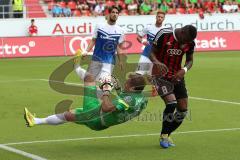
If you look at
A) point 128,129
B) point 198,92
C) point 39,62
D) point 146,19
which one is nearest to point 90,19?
point 146,19

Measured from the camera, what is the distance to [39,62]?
32281mm

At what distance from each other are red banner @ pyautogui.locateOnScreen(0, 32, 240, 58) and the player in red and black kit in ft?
75.4

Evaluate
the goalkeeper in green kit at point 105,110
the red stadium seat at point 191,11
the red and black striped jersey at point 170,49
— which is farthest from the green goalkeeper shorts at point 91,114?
the red stadium seat at point 191,11

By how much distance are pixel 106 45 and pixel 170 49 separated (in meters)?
4.69

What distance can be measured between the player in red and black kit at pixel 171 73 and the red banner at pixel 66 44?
23.0 meters

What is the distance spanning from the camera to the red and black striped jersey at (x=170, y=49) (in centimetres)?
1081

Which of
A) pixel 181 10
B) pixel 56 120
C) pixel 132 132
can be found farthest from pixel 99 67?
pixel 181 10

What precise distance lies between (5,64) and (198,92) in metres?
14.2

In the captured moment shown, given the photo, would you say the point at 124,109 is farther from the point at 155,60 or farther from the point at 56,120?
the point at 56,120

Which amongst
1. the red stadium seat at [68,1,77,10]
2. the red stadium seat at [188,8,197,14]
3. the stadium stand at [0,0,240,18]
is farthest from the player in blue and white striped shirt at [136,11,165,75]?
the red stadium seat at [188,8,197,14]

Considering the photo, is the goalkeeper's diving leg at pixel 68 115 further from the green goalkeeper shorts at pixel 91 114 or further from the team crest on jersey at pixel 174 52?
the team crest on jersey at pixel 174 52

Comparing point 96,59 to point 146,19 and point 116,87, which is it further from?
point 146,19

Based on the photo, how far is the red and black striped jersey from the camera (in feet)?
35.5

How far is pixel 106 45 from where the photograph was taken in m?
15.4
